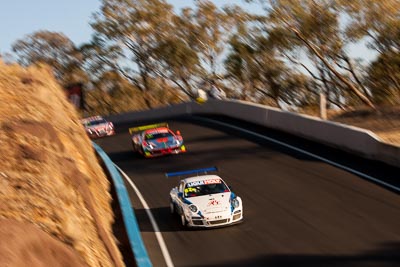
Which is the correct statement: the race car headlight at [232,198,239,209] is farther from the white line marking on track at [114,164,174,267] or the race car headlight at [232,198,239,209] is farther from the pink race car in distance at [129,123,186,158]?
the pink race car in distance at [129,123,186,158]

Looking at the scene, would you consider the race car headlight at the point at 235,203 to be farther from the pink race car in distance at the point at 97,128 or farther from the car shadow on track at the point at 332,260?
the pink race car in distance at the point at 97,128

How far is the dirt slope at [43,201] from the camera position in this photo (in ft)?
30.2

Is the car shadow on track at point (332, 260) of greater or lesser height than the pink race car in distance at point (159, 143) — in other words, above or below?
above

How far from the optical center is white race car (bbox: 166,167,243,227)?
56.1 feet

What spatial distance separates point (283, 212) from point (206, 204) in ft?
7.51

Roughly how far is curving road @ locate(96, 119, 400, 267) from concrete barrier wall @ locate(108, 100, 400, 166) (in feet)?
1.68

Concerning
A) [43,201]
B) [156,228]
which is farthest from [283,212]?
[43,201]

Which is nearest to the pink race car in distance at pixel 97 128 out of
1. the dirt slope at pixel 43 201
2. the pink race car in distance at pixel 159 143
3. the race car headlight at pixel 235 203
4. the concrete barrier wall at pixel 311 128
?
the concrete barrier wall at pixel 311 128

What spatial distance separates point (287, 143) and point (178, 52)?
54.2m

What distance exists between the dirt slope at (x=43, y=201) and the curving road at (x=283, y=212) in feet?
7.61

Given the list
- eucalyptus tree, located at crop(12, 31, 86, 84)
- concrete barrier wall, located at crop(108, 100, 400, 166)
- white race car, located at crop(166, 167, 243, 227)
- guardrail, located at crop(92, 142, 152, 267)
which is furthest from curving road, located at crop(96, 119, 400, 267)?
eucalyptus tree, located at crop(12, 31, 86, 84)

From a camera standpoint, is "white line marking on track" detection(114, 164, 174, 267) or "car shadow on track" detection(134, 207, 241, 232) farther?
"car shadow on track" detection(134, 207, 241, 232)

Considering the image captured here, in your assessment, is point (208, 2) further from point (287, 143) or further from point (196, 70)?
point (287, 143)

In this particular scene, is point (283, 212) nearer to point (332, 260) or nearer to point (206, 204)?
point (206, 204)
